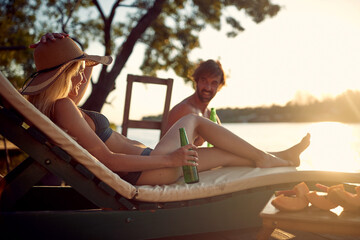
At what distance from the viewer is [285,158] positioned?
327 centimetres

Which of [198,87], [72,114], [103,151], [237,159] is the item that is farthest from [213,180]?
[198,87]

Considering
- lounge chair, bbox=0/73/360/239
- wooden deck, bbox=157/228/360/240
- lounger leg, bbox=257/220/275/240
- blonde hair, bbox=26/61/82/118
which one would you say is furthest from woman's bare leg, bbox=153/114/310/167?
lounger leg, bbox=257/220/275/240

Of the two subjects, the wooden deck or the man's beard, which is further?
the man's beard

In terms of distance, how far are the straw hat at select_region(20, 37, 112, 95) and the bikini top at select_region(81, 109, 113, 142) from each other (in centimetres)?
41

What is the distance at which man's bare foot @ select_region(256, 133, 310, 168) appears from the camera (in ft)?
10.1

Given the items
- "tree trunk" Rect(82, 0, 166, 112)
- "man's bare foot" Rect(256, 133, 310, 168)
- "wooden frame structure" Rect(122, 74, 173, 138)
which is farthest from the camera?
"tree trunk" Rect(82, 0, 166, 112)

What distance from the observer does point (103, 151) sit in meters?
2.32

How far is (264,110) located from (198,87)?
40.1 meters

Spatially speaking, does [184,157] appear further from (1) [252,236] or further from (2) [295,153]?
(2) [295,153]

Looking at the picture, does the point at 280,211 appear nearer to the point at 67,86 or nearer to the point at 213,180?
the point at 213,180

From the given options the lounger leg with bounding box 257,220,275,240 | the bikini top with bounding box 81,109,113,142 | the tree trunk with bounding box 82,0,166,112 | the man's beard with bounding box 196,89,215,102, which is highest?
the tree trunk with bounding box 82,0,166,112

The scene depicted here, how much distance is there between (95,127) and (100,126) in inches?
1.6

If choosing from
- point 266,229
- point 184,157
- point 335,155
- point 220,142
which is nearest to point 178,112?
point 220,142

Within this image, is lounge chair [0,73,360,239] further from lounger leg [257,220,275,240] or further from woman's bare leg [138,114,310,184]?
lounger leg [257,220,275,240]
